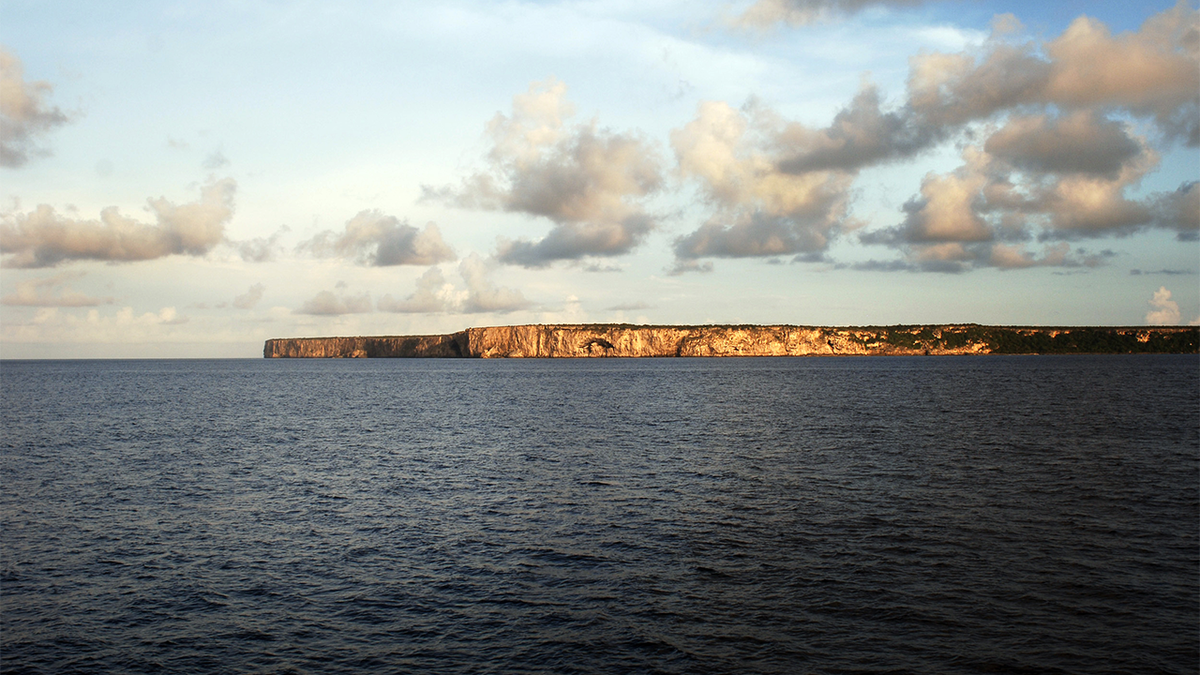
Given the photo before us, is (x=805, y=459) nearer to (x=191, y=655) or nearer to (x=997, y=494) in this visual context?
(x=997, y=494)

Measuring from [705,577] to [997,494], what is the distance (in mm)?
19010

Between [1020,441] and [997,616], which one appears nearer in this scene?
[997,616]

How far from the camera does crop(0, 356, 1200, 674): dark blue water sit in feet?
57.7

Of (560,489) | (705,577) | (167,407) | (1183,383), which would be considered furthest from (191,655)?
(1183,383)

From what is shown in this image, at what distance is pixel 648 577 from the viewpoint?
74.5 ft

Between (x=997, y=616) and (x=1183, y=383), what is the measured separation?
127407 millimetres

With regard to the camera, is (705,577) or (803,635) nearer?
(803,635)

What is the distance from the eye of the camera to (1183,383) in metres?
115

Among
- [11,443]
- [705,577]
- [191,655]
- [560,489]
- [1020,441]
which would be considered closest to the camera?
[191,655]

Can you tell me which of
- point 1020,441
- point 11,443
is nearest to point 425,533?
point 1020,441

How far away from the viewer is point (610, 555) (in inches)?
990

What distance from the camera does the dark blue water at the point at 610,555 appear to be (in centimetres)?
1759

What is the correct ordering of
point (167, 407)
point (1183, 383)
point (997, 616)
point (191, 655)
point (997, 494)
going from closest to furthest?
1. point (191, 655)
2. point (997, 616)
3. point (997, 494)
4. point (167, 407)
5. point (1183, 383)

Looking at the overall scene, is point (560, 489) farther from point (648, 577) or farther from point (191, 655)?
point (191, 655)
